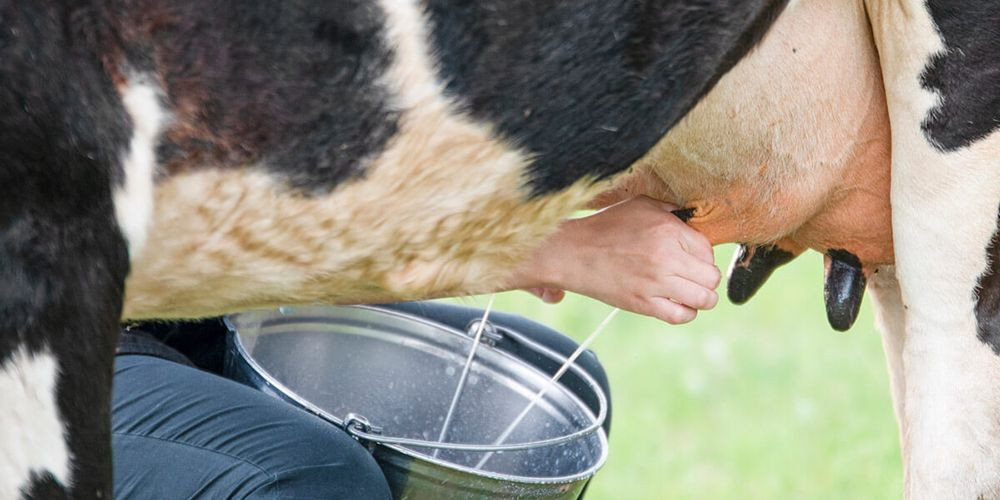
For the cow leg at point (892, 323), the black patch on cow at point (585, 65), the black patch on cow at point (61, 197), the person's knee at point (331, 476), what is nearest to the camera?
the black patch on cow at point (61, 197)

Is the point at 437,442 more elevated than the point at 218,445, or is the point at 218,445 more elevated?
the point at 218,445

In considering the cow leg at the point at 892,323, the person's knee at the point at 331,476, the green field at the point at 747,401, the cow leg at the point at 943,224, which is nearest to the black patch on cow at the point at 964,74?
the cow leg at the point at 943,224

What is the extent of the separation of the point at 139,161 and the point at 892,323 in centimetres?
117

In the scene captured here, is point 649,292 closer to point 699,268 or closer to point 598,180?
point 699,268

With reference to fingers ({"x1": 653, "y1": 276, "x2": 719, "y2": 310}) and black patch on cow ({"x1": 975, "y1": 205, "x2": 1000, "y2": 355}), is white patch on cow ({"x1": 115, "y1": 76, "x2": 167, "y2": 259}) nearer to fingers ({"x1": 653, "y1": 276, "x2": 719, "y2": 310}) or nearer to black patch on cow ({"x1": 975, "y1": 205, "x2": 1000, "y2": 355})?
fingers ({"x1": 653, "y1": 276, "x2": 719, "y2": 310})

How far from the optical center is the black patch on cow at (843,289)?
176cm

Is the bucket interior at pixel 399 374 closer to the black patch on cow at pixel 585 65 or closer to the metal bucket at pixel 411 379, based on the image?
the metal bucket at pixel 411 379

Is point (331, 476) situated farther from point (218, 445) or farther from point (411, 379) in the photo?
point (411, 379)

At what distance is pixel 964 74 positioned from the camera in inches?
57.0

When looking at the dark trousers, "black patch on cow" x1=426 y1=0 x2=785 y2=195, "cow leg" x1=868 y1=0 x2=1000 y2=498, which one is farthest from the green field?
"black patch on cow" x1=426 y1=0 x2=785 y2=195

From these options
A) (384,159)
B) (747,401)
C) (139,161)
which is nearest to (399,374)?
(384,159)

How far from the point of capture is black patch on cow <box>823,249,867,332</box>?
176cm

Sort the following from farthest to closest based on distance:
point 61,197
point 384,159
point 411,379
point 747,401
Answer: point 747,401 → point 411,379 → point 384,159 → point 61,197

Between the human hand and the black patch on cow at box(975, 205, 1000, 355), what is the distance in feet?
0.95
